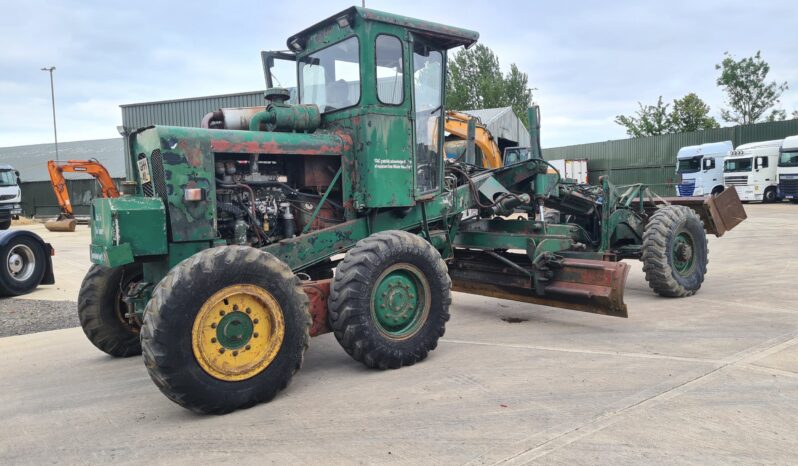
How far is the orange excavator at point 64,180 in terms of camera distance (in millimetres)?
16953

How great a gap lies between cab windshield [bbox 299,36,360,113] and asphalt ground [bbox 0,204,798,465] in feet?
8.18

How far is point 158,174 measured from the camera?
16.1 feet

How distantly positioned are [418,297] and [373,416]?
5.02ft

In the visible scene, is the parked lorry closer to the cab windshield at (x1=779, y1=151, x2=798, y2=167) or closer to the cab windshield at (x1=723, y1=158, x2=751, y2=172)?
the cab windshield at (x1=723, y1=158, x2=751, y2=172)

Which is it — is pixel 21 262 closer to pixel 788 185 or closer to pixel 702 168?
pixel 788 185

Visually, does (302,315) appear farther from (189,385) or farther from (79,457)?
(79,457)

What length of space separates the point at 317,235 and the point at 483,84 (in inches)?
2162

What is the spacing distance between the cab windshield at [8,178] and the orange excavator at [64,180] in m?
4.07

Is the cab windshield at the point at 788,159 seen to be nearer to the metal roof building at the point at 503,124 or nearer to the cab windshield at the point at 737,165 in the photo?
the cab windshield at the point at 737,165

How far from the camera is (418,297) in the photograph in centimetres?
548

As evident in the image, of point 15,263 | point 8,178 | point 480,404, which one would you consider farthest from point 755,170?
point 8,178

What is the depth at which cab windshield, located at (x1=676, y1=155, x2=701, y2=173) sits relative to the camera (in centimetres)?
3162

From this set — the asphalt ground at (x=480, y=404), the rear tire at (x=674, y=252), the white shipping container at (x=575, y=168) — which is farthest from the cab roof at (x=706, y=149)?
the asphalt ground at (x=480, y=404)

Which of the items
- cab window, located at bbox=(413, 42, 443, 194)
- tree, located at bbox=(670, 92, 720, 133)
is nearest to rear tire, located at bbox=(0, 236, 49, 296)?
cab window, located at bbox=(413, 42, 443, 194)
